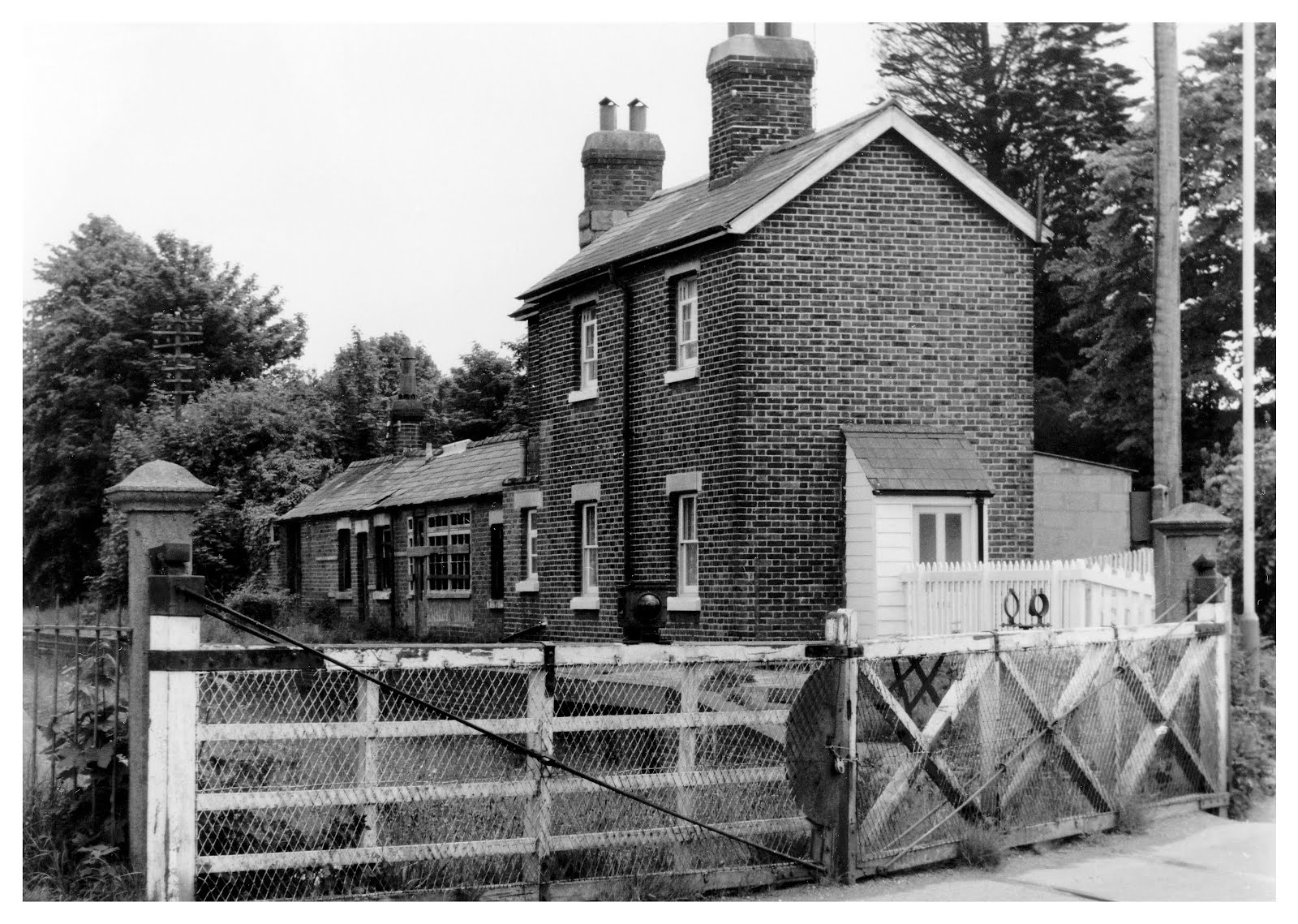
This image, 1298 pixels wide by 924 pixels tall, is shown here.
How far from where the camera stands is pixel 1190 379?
54.9ft

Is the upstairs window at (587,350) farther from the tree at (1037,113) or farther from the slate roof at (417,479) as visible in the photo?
the tree at (1037,113)

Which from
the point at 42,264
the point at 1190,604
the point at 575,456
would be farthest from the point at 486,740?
the point at 575,456

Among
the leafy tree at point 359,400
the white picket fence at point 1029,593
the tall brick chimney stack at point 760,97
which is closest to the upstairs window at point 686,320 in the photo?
the tall brick chimney stack at point 760,97

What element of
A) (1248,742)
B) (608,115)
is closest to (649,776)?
(1248,742)

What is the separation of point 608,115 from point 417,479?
8.89 metres

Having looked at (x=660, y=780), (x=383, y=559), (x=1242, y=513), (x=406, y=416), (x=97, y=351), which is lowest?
(x=660, y=780)

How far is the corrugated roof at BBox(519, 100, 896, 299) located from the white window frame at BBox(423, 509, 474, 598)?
21.2 feet

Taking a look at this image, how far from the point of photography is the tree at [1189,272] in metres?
14.6

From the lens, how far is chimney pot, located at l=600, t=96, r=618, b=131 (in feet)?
87.6

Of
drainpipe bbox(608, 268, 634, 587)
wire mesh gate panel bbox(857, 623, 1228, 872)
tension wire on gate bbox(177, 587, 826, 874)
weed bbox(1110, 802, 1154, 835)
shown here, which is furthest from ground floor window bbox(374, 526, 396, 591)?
tension wire on gate bbox(177, 587, 826, 874)

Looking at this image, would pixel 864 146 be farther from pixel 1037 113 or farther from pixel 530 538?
pixel 530 538

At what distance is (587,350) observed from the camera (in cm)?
2192

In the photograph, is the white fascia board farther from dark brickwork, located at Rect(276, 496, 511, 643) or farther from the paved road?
the paved road

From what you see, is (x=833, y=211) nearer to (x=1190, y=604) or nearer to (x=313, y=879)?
(x=1190, y=604)
